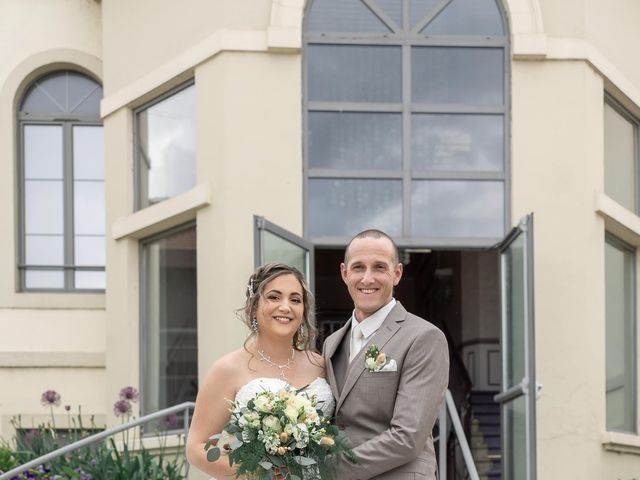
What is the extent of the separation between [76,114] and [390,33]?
A: 397cm

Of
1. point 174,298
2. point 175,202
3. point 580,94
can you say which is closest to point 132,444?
point 174,298

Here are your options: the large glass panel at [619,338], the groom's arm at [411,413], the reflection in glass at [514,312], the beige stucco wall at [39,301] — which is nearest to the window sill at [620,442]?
the large glass panel at [619,338]

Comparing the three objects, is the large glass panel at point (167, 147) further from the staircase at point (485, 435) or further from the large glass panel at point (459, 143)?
the staircase at point (485, 435)

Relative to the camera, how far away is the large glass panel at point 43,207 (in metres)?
13.2

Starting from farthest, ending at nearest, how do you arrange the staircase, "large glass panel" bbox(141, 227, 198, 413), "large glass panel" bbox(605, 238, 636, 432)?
the staircase → "large glass panel" bbox(605, 238, 636, 432) → "large glass panel" bbox(141, 227, 198, 413)

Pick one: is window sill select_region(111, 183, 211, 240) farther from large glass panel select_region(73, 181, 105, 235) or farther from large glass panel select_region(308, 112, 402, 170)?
large glass panel select_region(73, 181, 105, 235)

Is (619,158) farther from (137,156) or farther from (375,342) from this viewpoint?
(375,342)

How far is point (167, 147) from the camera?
11859 mm

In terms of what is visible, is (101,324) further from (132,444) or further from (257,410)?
(257,410)

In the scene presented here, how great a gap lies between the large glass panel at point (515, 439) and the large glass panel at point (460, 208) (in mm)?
1547

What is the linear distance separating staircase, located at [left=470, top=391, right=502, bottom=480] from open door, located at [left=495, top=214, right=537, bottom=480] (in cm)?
372

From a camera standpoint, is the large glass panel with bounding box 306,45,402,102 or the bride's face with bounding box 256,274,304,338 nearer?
the bride's face with bounding box 256,274,304,338

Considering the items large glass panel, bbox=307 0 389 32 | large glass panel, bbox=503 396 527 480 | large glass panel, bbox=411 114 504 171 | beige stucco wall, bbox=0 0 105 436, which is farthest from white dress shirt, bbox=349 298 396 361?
beige stucco wall, bbox=0 0 105 436

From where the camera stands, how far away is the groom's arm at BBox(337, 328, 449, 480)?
487 cm
